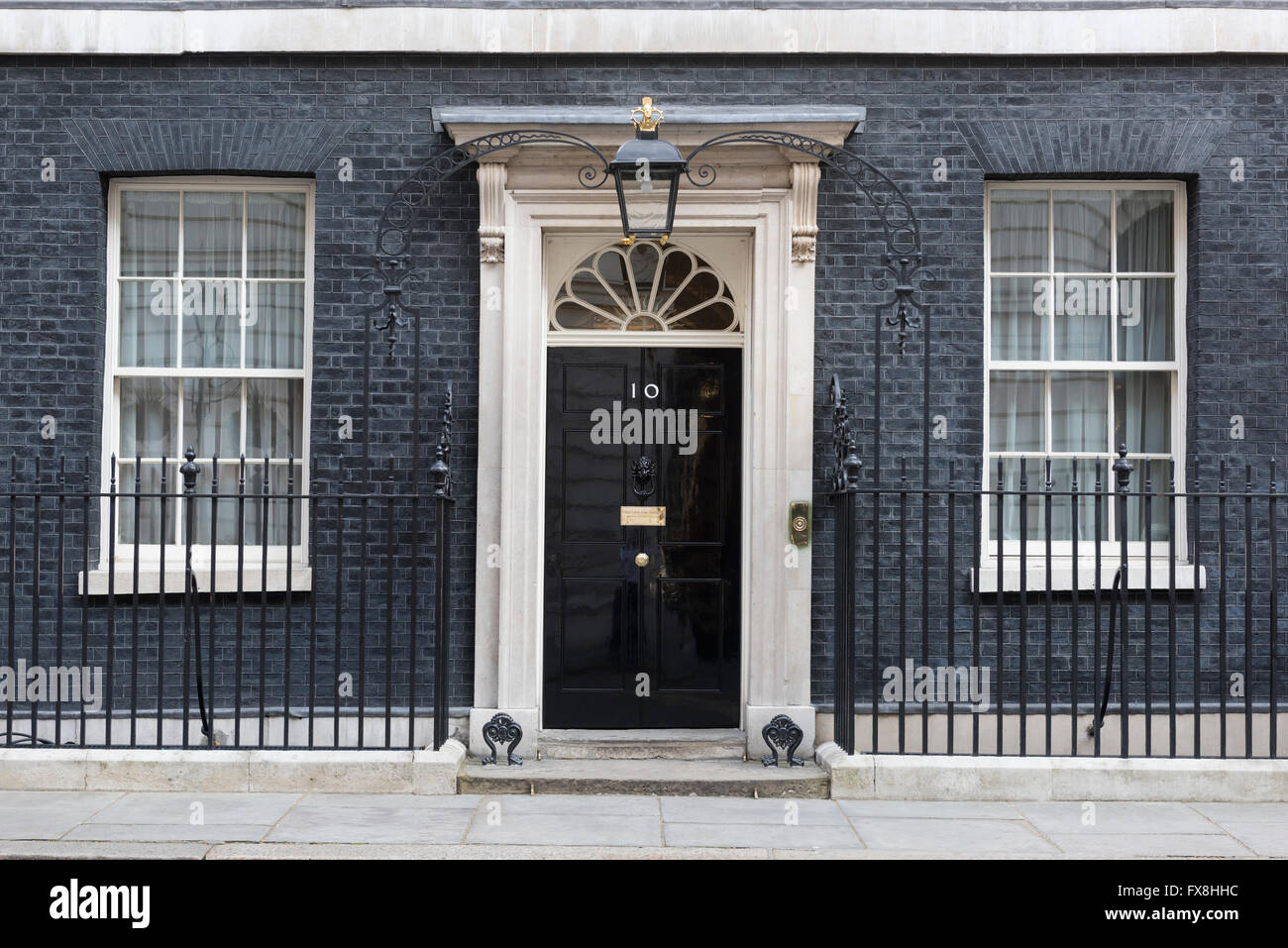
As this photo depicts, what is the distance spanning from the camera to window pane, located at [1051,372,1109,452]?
884cm

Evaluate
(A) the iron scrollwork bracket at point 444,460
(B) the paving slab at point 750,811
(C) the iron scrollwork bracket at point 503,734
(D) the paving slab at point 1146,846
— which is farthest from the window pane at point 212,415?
(D) the paving slab at point 1146,846

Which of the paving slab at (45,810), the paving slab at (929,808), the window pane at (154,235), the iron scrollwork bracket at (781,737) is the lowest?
the paving slab at (929,808)

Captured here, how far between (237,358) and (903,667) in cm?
459

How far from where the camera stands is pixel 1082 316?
886cm

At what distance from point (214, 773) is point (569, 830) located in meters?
2.07

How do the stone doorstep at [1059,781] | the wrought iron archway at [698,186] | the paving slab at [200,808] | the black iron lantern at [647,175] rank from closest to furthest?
the paving slab at [200,808]
the stone doorstep at [1059,781]
the black iron lantern at [647,175]
the wrought iron archway at [698,186]

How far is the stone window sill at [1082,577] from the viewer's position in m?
8.47

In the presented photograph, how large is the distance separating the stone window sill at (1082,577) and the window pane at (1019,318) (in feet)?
4.44

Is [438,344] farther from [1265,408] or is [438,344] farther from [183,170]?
[1265,408]

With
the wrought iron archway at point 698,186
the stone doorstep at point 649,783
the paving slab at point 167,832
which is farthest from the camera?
the wrought iron archway at point 698,186

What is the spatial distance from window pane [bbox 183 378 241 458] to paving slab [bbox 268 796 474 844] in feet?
8.57

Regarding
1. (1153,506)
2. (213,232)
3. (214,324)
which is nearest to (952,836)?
(1153,506)

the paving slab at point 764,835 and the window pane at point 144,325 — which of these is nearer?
the paving slab at point 764,835

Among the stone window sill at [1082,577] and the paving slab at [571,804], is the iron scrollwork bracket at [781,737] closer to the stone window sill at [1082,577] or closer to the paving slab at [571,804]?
the paving slab at [571,804]
